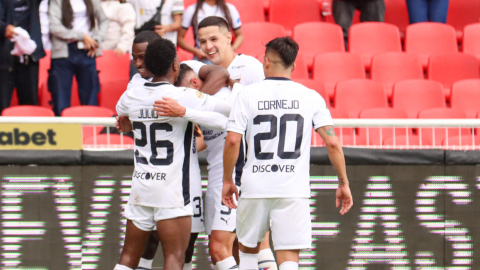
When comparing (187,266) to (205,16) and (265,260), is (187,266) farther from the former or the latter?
(205,16)

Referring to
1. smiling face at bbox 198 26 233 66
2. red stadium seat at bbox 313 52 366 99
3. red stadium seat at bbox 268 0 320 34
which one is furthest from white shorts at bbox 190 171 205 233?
red stadium seat at bbox 268 0 320 34

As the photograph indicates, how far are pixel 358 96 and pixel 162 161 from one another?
171 inches

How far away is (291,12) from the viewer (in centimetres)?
1044

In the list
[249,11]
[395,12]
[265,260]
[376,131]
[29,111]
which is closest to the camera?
[265,260]

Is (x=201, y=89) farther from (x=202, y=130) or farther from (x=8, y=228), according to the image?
(x=8, y=228)

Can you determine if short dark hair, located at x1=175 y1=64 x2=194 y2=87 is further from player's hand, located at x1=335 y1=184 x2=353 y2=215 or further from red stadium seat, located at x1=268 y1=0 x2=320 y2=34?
red stadium seat, located at x1=268 y1=0 x2=320 y2=34

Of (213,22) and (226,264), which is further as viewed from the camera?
(213,22)

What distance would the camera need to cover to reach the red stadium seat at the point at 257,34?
9227 millimetres

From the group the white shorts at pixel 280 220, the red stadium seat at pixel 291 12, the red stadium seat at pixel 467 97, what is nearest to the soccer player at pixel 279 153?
the white shorts at pixel 280 220

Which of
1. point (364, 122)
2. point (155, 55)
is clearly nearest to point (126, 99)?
point (155, 55)

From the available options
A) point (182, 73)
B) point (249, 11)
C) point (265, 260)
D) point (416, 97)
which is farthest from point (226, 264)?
point (249, 11)

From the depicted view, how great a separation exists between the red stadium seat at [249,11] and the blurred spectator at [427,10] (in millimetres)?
2215

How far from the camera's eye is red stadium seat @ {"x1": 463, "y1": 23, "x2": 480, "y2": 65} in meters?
9.78

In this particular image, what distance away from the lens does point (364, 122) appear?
5.70 meters
